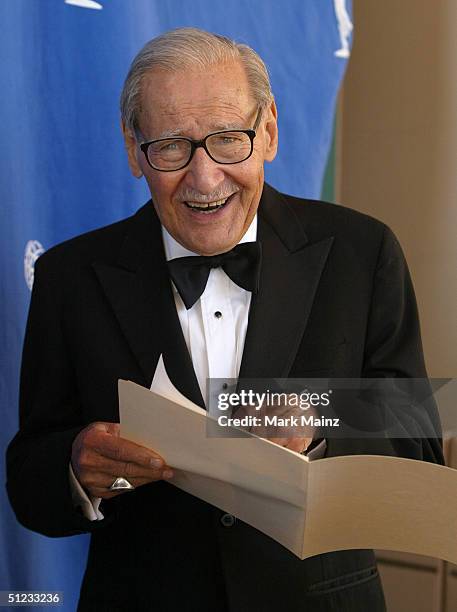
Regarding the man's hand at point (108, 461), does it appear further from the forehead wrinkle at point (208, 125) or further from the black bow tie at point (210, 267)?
the forehead wrinkle at point (208, 125)

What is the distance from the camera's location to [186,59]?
4.73 feet

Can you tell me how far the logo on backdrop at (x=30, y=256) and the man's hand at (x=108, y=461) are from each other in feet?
1.78

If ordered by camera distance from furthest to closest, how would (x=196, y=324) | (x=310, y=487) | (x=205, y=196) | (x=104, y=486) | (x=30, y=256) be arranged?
(x=30, y=256) → (x=196, y=324) → (x=205, y=196) → (x=104, y=486) → (x=310, y=487)

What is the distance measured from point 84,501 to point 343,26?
159 centimetres

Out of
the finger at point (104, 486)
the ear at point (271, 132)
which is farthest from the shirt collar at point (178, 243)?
the finger at point (104, 486)

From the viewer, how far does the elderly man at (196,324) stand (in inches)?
56.9

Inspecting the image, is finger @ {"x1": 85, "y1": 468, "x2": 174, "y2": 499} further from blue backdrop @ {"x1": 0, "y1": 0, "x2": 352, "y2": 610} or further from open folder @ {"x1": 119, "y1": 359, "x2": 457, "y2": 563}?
blue backdrop @ {"x1": 0, "y1": 0, "x2": 352, "y2": 610}

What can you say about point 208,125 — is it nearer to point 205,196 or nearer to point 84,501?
point 205,196

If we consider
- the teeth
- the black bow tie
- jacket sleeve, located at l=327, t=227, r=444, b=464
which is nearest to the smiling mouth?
the teeth

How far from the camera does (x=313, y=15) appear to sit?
2.40 metres

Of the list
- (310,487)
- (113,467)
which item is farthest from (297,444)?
(113,467)

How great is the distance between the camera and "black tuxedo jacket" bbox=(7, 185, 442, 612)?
4.77 ft

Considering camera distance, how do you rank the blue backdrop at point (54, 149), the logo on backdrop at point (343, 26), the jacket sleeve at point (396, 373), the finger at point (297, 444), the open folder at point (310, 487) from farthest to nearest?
the logo on backdrop at point (343, 26) → the blue backdrop at point (54, 149) → the jacket sleeve at point (396, 373) → the finger at point (297, 444) → the open folder at point (310, 487)

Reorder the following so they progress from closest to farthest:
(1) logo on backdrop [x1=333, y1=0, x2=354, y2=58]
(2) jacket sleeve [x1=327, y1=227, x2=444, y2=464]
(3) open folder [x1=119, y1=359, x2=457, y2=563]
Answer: (3) open folder [x1=119, y1=359, x2=457, y2=563], (2) jacket sleeve [x1=327, y1=227, x2=444, y2=464], (1) logo on backdrop [x1=333, y1=0, x2=354, y2=58]
